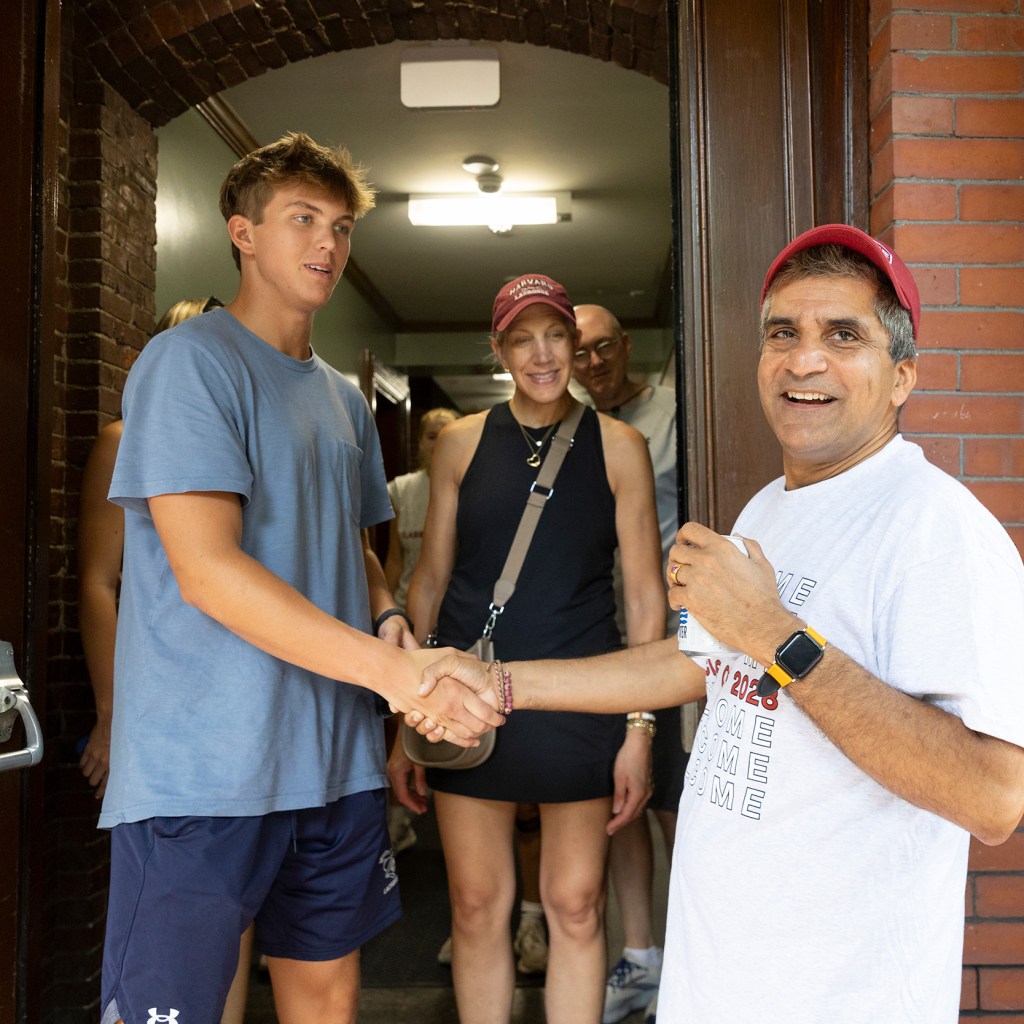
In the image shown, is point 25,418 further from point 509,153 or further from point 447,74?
point 509,153

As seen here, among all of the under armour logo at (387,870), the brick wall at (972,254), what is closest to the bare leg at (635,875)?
the under armour logo at (387,870)

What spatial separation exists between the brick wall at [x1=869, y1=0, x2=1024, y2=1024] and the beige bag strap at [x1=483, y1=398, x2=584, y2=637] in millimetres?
845

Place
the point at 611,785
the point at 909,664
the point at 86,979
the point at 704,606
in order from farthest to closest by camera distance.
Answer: the point at 86,979 < the point at 611,785 < the point at 704,606 < the point at 909,664

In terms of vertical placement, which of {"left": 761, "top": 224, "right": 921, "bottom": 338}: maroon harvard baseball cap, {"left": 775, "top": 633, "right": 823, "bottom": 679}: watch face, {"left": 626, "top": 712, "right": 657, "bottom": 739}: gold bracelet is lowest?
{"left": 626, "top": 712, "right": 657, "bottom": 739}: gold bracelet

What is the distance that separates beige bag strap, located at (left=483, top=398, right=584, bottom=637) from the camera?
2498 mm

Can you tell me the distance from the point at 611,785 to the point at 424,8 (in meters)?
2.34

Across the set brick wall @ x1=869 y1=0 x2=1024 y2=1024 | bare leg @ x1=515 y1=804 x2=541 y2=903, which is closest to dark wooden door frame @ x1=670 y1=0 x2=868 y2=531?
brick wall @ x1=869 y1=0 x2=1024 y2=1024

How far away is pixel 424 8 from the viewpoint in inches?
127

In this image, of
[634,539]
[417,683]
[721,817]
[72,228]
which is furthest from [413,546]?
[721,817]

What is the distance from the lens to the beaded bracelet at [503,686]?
199cm

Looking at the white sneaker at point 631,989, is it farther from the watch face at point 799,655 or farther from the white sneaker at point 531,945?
the watch face at point 799,655

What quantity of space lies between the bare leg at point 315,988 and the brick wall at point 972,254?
118 cm

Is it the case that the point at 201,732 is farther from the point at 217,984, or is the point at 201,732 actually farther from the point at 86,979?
the point at 86,979

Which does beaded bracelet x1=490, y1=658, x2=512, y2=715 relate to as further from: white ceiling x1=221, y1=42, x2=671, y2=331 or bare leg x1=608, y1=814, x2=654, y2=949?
white ceiling x1=221, y1=42, x2=671, y2=331
